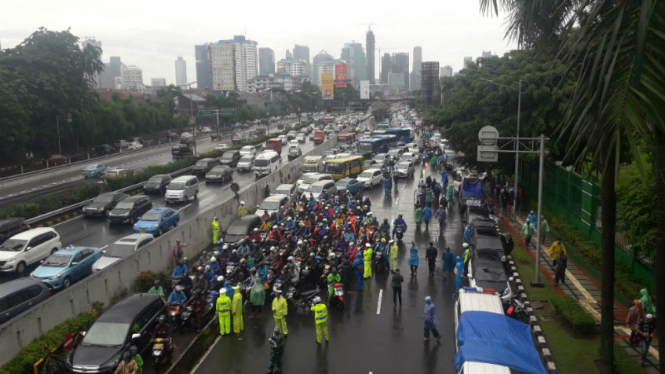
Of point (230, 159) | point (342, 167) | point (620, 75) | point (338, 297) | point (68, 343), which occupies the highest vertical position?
point (620, 75)

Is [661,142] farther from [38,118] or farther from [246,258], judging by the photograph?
[38,118]

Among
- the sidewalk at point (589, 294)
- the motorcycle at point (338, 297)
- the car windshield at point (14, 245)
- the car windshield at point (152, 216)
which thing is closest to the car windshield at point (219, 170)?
the car windshield at point (152, 216)

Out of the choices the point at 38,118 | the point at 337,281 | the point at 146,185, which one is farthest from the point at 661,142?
the point at 38,118

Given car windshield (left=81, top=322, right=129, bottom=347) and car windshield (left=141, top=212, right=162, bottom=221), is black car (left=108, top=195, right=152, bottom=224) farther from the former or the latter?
car windshield (left=81, top=322, right=129, bottom=347)

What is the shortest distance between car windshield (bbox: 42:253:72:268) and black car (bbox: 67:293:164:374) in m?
5.67

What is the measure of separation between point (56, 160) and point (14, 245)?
106 ft

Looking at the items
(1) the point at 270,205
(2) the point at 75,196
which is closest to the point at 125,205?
(2) the point at 75,196

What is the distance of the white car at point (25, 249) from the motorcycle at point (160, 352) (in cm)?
1006

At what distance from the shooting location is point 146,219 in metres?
23.9

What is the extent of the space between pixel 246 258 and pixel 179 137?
2508 inches

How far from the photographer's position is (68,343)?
12219mm

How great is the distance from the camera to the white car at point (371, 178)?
3766cm

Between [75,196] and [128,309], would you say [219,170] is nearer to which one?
[75,196]

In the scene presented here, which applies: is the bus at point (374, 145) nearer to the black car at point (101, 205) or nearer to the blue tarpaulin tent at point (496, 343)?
→ the black car at point (101, 205)
